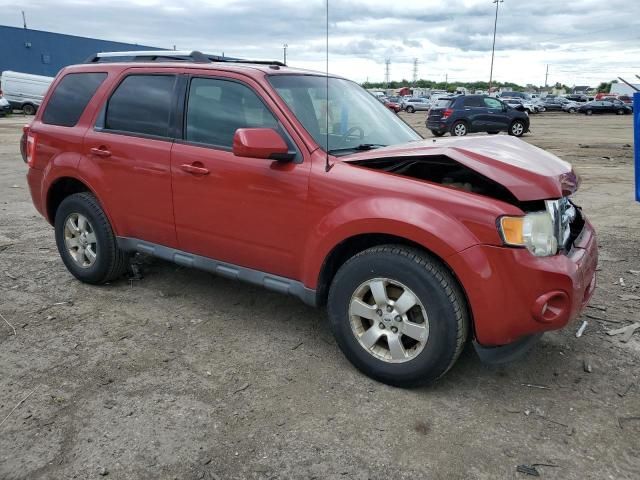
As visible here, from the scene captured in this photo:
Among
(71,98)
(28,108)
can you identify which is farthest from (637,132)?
(28,108)

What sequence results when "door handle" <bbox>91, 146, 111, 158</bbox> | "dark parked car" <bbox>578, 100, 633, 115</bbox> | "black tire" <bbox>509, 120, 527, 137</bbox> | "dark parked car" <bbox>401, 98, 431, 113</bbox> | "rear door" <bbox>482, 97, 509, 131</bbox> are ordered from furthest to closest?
"dark parked car" <bbox>401, 98, 431, 113</bbox>, "dark parked car" <bbox>578, 100, 633, 115</bbox>, "black tire" <bbox>509, 120, 527, 137</bbox>, "rear door" <bbox>482, 97, 509, 131</bbox>, "door handle" <bbox>91, 146, 111, 158</bbox>

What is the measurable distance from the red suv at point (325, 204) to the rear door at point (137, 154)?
0.04 ft

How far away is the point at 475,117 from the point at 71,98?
61.6 ft

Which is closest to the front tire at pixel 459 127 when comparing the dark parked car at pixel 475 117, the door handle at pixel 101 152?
the dark parked car at pixel 475 117

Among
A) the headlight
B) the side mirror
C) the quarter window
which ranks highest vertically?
the quarter window

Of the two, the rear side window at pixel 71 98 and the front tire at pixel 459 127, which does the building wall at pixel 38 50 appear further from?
the rear side window at pixel 71 98

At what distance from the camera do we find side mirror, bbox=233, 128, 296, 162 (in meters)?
3.11

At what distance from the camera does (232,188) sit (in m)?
3.56

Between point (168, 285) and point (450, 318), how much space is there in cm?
276

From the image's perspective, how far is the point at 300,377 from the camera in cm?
325

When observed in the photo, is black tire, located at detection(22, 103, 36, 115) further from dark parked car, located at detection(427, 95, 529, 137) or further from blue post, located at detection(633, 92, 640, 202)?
blue post, located at detection(633, 92, 640, 202)

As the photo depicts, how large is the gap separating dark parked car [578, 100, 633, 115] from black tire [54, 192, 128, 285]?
4796 cm

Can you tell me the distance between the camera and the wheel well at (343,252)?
3.14 metres

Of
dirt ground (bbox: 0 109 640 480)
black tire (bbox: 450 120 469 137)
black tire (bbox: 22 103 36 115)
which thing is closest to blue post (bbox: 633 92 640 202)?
dirt ground (bbox: 0 109 640 480)
